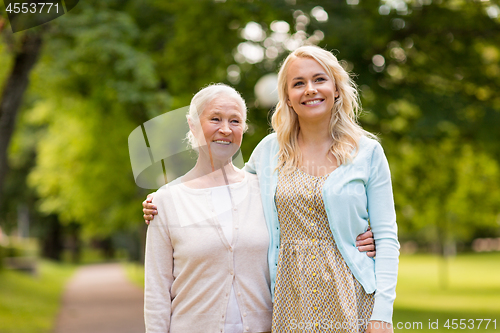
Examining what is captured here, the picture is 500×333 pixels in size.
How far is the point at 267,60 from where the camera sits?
10.0 meters

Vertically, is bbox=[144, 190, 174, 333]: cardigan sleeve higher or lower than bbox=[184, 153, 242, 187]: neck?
lower

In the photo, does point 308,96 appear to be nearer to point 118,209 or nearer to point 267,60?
point 267,60

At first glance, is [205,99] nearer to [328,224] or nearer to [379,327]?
[328,224]

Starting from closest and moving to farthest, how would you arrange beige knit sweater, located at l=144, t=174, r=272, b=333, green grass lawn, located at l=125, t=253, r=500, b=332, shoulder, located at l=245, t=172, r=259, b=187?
beige knit sweater, located at l=144, t=174, r=272, b=333, shoulder, located at l=245, t=172, r=259, b=187, green grass lawn, located at l=125, t=253, r=500, b=332

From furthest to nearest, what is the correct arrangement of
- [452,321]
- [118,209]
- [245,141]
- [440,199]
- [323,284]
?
[118,209] < [440,199] < [452,321] < [245,141] < [323,284]

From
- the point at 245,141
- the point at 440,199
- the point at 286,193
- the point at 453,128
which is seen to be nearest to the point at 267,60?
the point at 245,141

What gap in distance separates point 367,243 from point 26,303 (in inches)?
513

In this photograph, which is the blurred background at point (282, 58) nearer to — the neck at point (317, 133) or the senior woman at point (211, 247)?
the senior woman at point (211, 247)

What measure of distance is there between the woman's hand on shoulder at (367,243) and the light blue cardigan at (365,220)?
0.02m

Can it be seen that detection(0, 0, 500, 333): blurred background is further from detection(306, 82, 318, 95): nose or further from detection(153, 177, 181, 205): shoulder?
detection(306, 82, 318, 95): nose

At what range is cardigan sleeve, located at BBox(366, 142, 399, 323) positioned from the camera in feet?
9.09

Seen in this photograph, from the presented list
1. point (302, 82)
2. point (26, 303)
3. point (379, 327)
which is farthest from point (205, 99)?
point (26, 303)

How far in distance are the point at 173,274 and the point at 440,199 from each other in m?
12.2

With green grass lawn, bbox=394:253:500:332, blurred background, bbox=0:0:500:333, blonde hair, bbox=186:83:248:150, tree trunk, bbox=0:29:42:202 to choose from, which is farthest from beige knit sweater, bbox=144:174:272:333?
tree trunk, bbox=0:29:42:202
